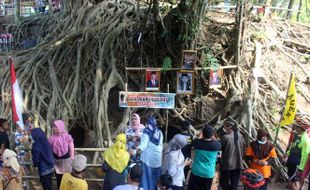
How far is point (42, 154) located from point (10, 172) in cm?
53

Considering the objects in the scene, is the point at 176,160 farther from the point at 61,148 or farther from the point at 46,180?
the point at 46,180

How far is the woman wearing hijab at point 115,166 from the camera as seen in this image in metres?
4.21

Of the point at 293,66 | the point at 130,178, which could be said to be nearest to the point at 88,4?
the point at 293,66

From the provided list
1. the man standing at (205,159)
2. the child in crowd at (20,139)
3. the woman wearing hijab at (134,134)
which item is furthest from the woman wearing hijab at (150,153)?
the child in crowd at (20,139)

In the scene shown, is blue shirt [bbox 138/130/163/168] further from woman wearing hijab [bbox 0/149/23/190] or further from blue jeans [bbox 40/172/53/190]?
woman wearing hijab [bbox 0/149/23/190]

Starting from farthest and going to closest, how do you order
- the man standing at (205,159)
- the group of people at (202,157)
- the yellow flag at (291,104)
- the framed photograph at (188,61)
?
the framed photograph at (188,61)
the yellow flag at (291,104)
the man standing at (205,159)
the group of people at (202,157)

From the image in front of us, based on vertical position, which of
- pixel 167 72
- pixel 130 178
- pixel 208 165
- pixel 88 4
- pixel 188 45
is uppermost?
pixel 88 4

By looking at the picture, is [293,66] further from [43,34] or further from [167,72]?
[43,34]

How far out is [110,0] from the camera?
9.66 m

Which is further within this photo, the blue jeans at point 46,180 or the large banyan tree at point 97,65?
the large banyan tree at point 97,65

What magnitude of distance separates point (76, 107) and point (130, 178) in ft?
13.8

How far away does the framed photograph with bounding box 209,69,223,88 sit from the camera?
709cm

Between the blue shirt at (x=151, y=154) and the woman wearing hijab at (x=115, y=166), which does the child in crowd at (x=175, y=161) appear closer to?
the blue shirt at (x=151, y=154)

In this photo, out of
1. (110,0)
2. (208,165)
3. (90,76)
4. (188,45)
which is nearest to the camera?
(208,165)
